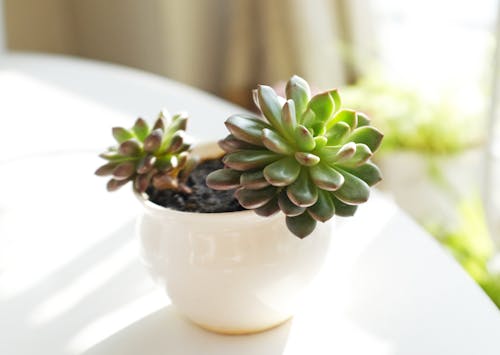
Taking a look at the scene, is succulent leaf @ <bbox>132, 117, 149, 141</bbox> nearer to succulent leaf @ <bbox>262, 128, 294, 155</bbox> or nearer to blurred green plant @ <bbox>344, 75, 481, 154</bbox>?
succulent leaf @ <bbox>262, 128, 294, 155</bbox>

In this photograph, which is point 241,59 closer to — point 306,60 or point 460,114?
point 306,60

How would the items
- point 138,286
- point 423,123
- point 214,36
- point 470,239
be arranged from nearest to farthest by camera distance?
point 138,286
point 470,239
point 423,123
point 214,36

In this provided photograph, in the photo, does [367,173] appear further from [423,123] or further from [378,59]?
[378,59]

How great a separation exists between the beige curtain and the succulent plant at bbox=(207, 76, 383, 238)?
149cm

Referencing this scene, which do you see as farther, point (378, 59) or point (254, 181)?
point (378, 59)

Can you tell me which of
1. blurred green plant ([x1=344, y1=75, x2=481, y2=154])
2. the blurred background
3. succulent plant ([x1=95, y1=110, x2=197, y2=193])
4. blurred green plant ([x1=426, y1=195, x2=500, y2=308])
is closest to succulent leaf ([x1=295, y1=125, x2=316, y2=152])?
succulent plant ([x1=95, y1=110, x2=197, y2=193])

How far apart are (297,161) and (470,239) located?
118 cm

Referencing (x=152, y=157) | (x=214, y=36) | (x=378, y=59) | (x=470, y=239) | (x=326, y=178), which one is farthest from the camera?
(x=214, y=36)

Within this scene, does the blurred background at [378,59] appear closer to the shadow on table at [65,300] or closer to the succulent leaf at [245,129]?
the shadow on table at [65,300]

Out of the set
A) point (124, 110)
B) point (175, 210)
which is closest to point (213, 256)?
point (175, 210)

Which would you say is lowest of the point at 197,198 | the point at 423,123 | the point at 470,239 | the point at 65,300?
the point at 470,239

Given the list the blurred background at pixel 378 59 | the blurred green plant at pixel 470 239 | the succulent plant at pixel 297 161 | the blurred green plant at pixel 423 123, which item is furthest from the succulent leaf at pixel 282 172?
the blurred green plant at pixel 423 123

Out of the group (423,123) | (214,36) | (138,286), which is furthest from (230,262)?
(214,36)

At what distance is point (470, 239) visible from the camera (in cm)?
167
